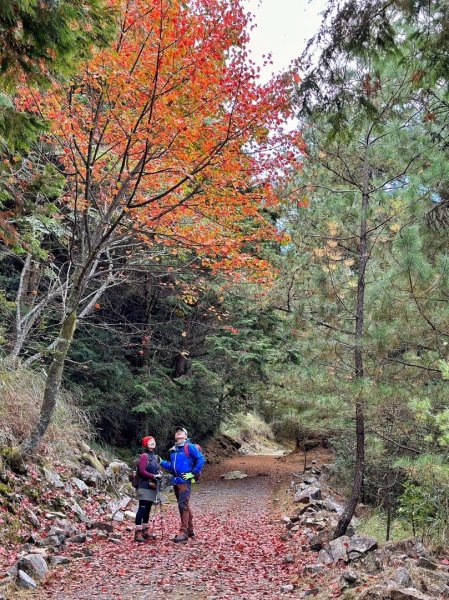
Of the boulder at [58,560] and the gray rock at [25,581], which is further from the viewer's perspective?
the boulder at [58,560]

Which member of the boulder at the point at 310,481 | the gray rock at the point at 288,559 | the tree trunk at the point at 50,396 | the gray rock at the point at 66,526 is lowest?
the boulder at the point at 310,481

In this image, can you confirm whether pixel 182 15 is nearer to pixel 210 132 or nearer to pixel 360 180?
pixel 210 132

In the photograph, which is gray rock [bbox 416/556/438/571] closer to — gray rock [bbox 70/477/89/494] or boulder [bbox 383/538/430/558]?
boulder [bbox 383/538/430/558]

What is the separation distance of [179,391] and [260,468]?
528 cm

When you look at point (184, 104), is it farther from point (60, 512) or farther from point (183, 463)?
point (60, 512)

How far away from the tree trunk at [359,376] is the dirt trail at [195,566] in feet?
2.79

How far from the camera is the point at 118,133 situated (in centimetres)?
778

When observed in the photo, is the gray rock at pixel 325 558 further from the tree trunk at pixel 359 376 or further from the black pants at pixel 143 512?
the black pants at pixel 143 512

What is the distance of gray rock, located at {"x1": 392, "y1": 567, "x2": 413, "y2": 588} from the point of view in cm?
428

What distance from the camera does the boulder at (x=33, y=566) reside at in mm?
5066

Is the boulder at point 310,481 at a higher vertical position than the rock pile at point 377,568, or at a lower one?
lower


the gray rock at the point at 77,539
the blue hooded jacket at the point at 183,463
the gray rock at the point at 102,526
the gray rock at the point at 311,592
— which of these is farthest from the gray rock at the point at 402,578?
the gray rock at the point at 102,526

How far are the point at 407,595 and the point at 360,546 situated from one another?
1925 mm

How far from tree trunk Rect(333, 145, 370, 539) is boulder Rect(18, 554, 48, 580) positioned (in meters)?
3.95
